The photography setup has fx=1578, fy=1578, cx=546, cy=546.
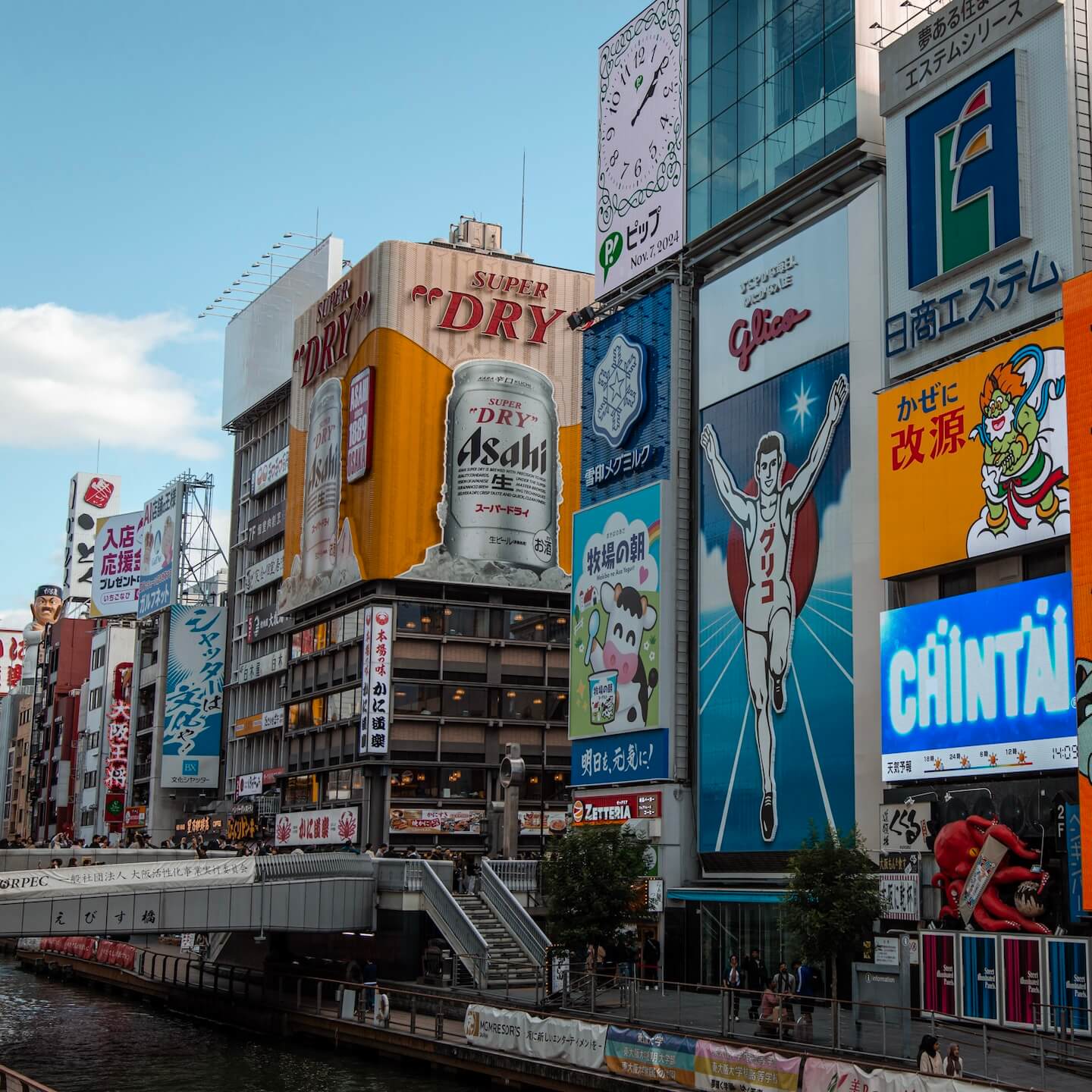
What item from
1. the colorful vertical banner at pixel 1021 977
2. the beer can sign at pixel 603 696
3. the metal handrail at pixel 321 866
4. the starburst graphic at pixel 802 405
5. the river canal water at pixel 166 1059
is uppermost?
the starburst graphic at pixel 802 405

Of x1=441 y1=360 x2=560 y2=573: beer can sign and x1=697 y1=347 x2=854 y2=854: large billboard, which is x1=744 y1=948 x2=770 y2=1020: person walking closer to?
x1=697 y1=347 x2=854 y2=854: large billboard

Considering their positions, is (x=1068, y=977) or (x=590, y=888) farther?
(x=590, y=888)

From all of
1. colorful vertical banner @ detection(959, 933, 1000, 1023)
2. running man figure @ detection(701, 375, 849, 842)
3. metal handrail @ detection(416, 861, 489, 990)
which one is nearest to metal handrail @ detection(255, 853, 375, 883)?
metal handrail @ detection(416, 861, 489, 990)

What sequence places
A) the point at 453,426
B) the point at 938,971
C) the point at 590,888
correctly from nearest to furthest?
the point at 938,971
the point at 590,888
the point at 453,426

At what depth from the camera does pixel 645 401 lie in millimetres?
70000

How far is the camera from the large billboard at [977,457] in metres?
45.7

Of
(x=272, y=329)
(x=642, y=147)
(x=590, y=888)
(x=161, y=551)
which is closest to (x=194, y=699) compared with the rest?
(x=161, y=551)

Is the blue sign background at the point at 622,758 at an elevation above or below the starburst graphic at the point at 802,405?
below

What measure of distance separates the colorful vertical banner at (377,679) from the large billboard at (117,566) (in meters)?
65.5

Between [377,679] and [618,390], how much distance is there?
34550 mm

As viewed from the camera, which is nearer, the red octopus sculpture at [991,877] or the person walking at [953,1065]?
the person walking at [953,1065]

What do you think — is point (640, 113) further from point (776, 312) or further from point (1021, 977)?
point (1021, 977)

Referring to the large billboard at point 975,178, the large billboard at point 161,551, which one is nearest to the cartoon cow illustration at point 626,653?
the large billboard at point 975,178

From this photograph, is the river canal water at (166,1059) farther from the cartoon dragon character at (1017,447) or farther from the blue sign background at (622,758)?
the cartoon dragon character at (1017,447)
